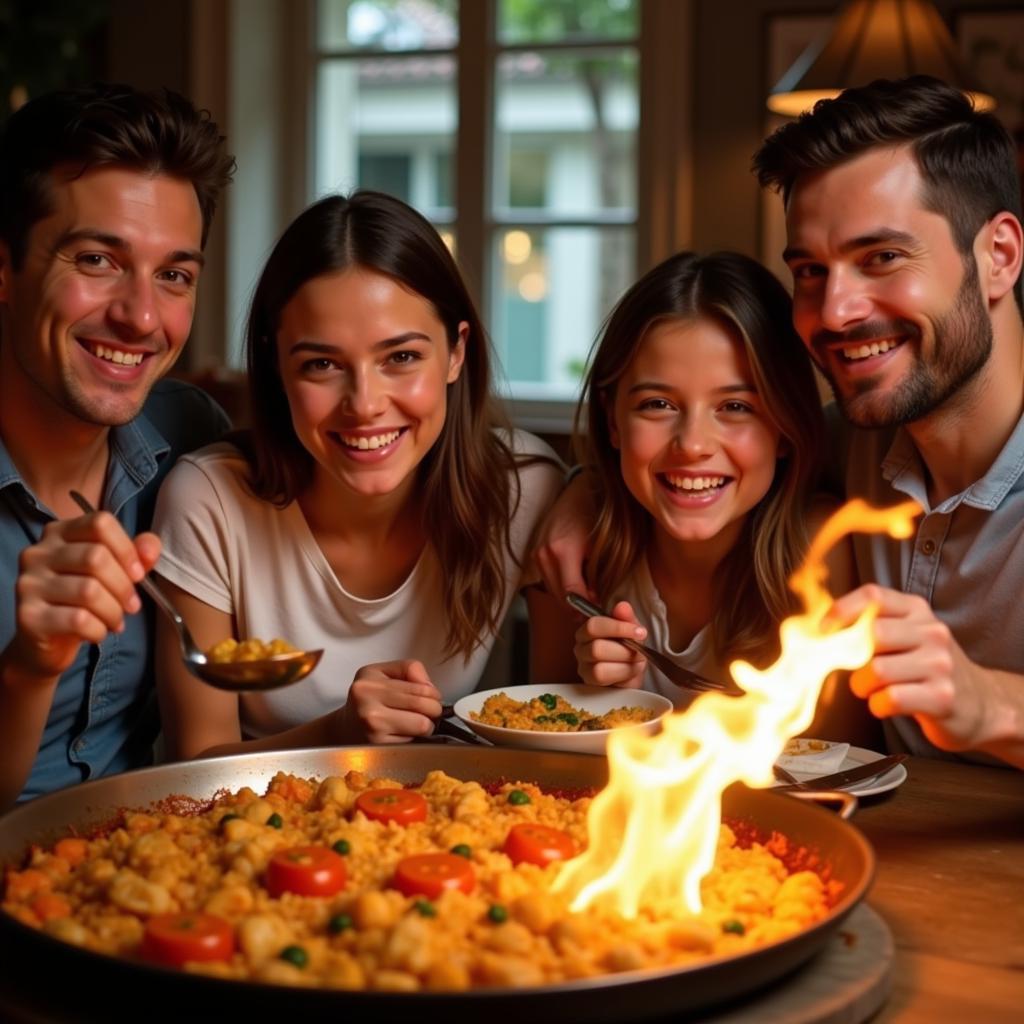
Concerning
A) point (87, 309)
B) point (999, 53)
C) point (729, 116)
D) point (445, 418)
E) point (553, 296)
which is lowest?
point (445, 418)

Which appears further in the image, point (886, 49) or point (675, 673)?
point (886, 49)

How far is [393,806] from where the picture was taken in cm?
146

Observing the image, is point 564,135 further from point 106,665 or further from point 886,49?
point 106,665

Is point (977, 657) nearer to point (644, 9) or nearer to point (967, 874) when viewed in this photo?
point (967, 874)

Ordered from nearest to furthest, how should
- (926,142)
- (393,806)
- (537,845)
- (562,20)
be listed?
(537,845) → (393,806) → (926,142) → (562,20)

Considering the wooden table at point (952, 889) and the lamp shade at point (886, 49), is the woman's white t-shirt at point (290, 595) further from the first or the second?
the lamp shade at point (886, 49)

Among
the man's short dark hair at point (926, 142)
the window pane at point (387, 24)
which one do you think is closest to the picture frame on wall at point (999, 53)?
the window pane at point (387, 24)

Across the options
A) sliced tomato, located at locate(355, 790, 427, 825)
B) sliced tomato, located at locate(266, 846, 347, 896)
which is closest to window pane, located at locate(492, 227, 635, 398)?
sliced tomato, located at locate(355, 790, 427, 825)

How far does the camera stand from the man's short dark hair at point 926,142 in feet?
6.68

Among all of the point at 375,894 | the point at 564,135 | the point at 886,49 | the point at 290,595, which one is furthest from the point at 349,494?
the point at 564,135

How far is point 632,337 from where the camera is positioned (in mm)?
2207

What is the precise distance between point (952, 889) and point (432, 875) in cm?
53

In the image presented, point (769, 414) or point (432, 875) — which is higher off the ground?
point (769, 414)

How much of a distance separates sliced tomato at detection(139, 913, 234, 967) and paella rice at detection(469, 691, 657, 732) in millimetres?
665
